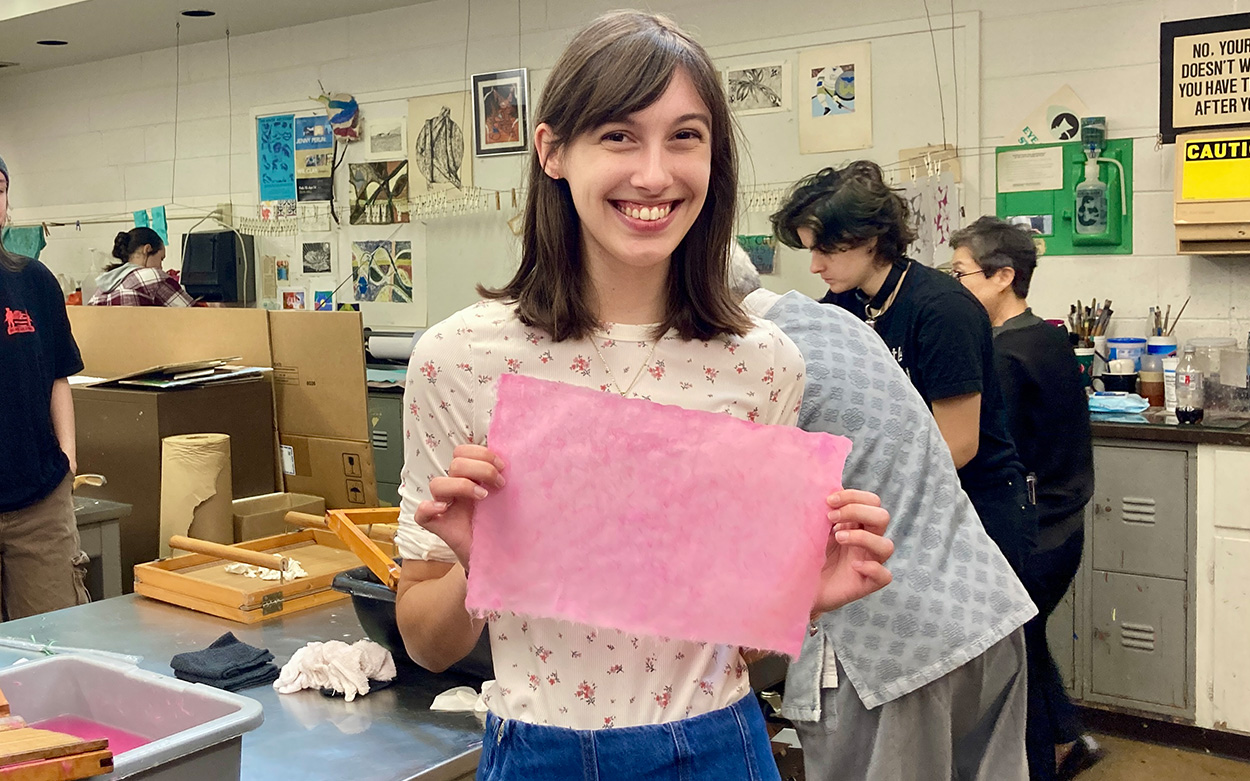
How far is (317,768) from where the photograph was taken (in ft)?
4.37

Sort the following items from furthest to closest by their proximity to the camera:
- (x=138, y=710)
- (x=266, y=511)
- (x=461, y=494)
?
(x=266, y=511) → (x=138, y=710) → (x=461, y=494)

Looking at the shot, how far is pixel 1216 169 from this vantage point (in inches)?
134

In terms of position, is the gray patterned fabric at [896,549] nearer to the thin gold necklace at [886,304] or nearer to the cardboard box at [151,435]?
the thin gold necklace at [886,304]

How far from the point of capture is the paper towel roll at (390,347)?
15.8ft

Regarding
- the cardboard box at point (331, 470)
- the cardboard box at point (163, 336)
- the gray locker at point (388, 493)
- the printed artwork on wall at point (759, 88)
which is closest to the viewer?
the cardboard box at point (331, 470)

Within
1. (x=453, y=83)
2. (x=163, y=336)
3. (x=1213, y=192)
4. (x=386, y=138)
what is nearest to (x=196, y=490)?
(x=163, y=336)

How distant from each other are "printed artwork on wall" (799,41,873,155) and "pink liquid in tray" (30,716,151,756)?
3.51 metres

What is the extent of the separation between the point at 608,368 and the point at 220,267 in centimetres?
539

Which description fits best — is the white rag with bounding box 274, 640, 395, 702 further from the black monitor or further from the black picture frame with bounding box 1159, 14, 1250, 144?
the black monitor

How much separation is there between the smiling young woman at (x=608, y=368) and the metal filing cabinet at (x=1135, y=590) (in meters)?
2.70

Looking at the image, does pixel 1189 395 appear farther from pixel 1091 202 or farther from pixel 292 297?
pixel 292 297

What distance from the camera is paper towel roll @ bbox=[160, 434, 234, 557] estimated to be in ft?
8.38

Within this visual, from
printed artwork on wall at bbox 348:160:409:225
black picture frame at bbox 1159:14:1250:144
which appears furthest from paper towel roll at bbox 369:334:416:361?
black picture frame at bbox 1159:14:1250:144

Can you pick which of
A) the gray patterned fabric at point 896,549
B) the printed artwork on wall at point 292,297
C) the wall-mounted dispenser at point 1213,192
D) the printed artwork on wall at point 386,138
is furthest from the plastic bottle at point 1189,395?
the printed artwork on wall at point 292,297
